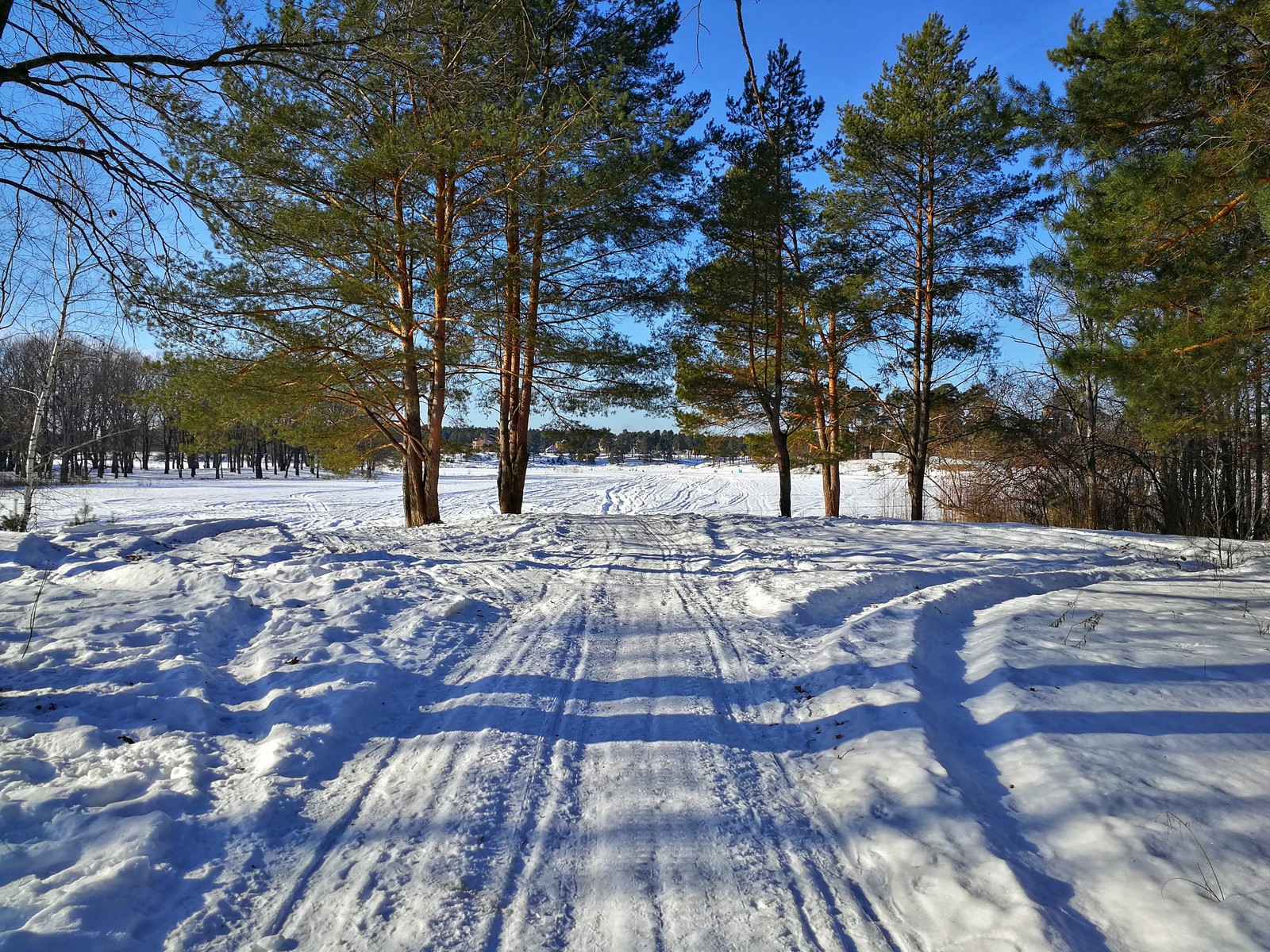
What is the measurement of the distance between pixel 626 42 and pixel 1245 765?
495 inches

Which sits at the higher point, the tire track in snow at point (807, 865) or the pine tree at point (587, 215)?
the pine tree at point (587, 215)

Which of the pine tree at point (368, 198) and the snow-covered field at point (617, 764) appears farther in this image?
the pine tree at point (368, 198)

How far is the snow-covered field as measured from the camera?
2092 millimetres

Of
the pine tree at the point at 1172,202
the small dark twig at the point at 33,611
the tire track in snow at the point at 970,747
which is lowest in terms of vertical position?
the tire track in snow at the point at 970,747

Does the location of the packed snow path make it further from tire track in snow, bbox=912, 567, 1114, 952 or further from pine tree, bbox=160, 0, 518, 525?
pine tree, bbox=160, 0, 518, 525

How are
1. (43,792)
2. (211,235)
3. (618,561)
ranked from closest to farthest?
(43,792) < (211,235) < (618,561)

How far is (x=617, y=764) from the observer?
3096 millimetres

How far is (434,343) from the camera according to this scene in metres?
10.9

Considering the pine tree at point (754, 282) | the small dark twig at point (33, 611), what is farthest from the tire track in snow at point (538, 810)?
the pine tree at point (754, 282)

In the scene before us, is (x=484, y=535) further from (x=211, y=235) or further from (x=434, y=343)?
(x=211, y=235)

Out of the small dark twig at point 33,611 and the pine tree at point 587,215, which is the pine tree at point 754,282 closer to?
the pine tree at point 587,215

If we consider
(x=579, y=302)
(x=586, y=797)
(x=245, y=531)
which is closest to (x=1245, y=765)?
(x=586, y=797)

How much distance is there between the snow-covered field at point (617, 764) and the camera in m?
2.09

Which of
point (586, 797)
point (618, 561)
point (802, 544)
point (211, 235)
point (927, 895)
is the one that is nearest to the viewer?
point (927, 895)
